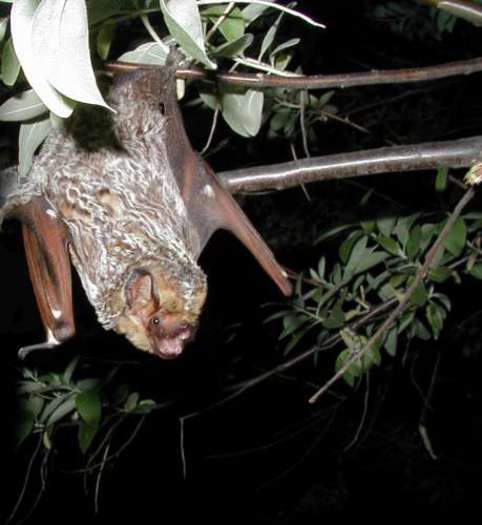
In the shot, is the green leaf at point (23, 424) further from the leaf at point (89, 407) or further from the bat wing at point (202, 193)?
the bat wing at point (202, 193)

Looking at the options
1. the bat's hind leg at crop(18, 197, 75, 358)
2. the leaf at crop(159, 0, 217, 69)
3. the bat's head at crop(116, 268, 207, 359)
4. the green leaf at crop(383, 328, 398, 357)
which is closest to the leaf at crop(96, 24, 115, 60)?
the leaf at crop(159, 0, 217, 69)

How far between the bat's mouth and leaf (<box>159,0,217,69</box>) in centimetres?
110

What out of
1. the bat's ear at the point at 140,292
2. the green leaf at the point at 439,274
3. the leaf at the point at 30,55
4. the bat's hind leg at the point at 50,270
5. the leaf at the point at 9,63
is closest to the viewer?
the leaf at the point at 30,55

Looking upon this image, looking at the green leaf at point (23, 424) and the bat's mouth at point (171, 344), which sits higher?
the bat's mouth at point (171, 344)

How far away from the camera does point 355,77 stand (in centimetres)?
219

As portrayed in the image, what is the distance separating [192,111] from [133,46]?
0.85 m

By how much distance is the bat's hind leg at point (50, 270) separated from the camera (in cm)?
274

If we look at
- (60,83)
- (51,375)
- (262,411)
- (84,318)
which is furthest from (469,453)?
(60,83)

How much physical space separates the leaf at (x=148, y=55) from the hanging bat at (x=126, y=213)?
0.04m

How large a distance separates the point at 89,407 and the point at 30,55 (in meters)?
2.40

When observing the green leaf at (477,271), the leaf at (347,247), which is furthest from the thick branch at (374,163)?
the green leaf at (477,271)

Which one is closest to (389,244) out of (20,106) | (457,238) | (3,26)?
(457,238)

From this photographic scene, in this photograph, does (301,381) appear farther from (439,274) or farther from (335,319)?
(439,274)

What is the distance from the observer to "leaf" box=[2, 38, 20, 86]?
191 cm
